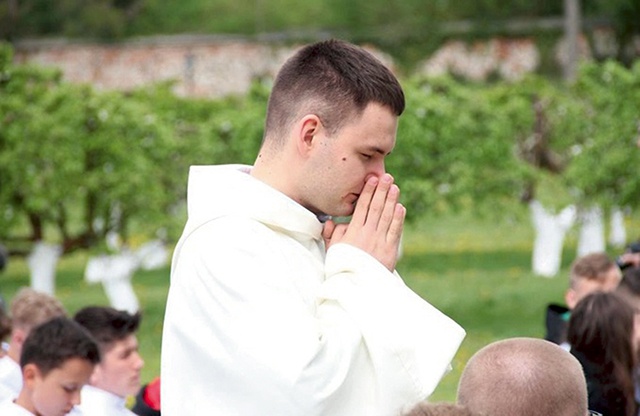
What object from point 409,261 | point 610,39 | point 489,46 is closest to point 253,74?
point 489,46

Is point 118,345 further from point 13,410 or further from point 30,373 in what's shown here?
point 13,410

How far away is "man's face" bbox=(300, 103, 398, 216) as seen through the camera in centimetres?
300

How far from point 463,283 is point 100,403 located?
12.8 meters

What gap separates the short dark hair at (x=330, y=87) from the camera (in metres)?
3.00

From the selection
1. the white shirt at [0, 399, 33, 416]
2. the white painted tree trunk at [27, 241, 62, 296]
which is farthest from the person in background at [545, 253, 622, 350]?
the white painted tree trunk at [27, 241, 62, 296]

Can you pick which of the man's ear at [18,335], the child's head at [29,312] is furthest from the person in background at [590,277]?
the man's ear at [18,335]

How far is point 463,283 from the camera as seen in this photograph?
1830 centimetres

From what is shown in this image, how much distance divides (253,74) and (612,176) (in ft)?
91.7

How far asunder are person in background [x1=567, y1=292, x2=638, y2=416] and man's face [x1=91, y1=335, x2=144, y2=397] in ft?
6.45

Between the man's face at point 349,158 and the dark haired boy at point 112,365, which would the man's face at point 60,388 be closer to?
the dark haired boy at point 112,365

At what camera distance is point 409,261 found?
71.5 ft

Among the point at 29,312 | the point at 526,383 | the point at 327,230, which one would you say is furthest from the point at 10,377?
the point at 526,383

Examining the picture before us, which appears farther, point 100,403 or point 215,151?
point 215,151

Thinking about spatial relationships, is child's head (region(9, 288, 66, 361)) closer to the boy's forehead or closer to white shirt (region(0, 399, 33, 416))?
the boy's forehead
